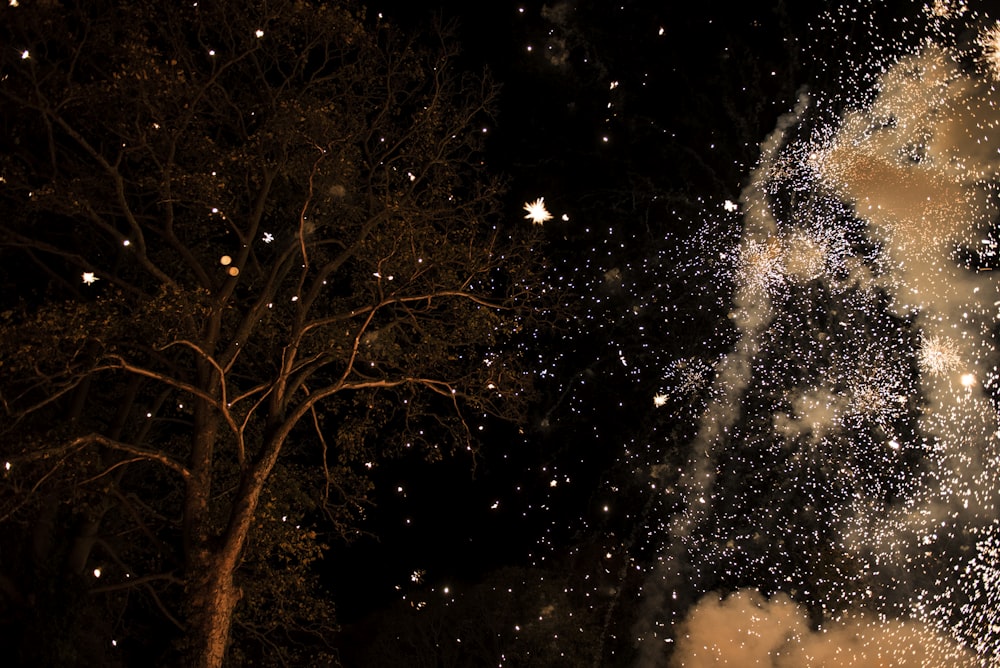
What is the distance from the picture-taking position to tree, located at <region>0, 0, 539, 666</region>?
7.36 meters

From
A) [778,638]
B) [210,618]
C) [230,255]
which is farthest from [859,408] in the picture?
[210,618]

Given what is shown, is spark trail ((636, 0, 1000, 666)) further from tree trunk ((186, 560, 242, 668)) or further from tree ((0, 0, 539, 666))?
tree trunk ((186, 560, 242, 668))

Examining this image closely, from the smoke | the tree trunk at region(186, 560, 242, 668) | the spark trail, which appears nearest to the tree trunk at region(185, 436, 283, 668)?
the tree trunk at region(186, 560, 242, 668)

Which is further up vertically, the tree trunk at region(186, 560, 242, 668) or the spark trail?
the spark trail

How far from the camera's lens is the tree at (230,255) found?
736cm

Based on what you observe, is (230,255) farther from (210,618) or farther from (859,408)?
(859,408)

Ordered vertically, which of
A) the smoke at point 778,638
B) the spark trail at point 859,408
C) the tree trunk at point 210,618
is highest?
the spark trail at point 859,408

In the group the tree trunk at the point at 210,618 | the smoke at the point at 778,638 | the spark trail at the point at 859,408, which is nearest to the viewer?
the tree trunk at the point at 210,618

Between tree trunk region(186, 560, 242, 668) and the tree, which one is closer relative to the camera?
tree trunk region(186, 560, 242, 668)

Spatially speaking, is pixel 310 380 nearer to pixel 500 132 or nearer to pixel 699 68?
pixel 500 132

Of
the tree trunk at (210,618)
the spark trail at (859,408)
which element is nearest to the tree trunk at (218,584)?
the tree trunk at (210,618)

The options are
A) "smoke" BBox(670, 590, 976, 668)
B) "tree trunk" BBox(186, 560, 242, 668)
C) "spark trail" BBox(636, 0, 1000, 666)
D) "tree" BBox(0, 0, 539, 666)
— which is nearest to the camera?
"tree trunk" BBox(186, 560, 242, 668)

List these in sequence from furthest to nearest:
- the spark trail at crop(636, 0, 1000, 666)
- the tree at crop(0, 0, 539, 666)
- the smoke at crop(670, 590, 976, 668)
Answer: the smoke at crop(670, 590, 976, 668), the spark trail at crop(636, 0, 1000, 666), the tree at crop(0, 0, 539, 666)

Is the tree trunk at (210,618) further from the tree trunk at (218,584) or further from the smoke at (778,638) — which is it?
the smoke at (778,638)
